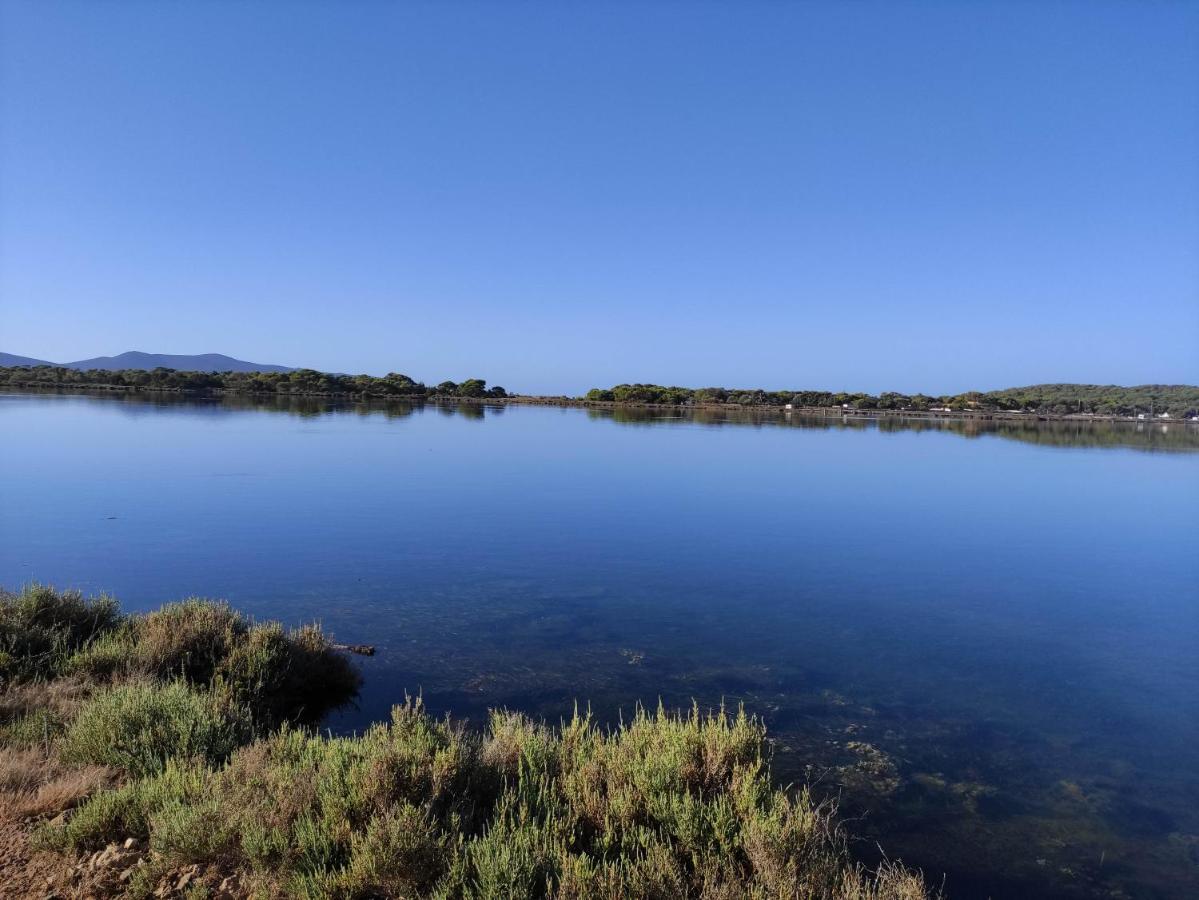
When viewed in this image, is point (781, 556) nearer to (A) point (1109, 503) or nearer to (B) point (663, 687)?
(B) point (663, 687)

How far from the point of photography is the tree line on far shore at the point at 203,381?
3465 inches

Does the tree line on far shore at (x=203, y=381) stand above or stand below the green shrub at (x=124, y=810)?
above

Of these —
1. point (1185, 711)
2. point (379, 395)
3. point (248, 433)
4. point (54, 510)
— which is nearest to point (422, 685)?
point (1185, 711)

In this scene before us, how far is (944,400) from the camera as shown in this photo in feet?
408

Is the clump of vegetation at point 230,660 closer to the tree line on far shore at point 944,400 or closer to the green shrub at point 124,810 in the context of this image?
the green shrub at point 124,810

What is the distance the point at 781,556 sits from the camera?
551 inches

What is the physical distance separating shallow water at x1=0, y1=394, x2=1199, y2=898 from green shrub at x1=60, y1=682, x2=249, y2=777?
1957mm

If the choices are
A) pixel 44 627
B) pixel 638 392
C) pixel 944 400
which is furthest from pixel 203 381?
pixel 944 400

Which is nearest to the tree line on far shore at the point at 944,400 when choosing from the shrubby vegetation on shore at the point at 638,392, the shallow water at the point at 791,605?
the shrubby vegetation on shore at the point at 638,392

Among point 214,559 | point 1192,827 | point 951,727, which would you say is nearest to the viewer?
point 1192,827

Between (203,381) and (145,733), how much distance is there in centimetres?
10319

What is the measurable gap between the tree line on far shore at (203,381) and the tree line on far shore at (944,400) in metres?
40.2

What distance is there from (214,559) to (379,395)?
314 feet

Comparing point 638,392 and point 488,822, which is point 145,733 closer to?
point 488,822
